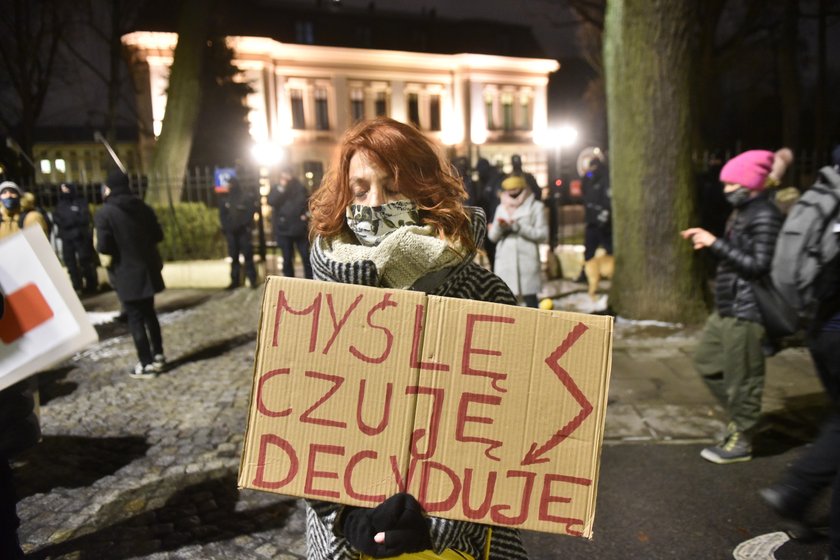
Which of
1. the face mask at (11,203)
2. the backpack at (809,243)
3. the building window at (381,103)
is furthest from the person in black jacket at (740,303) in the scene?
the building window at (381,103)

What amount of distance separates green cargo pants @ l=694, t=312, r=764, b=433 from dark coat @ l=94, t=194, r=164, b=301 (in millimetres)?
5097

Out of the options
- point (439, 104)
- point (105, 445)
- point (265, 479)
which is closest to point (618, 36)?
point (105, 445)

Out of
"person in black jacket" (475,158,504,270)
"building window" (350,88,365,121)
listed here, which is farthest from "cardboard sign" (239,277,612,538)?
"building window" (350,88,365,121)

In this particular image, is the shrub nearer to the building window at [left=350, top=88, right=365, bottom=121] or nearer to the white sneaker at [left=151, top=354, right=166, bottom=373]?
the white sneaker at [left=151, top=354, right=166, bottom=373]

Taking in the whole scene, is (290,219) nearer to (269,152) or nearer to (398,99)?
(269,152)

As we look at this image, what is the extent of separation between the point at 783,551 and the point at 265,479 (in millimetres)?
2835

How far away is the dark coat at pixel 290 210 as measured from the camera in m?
9.97

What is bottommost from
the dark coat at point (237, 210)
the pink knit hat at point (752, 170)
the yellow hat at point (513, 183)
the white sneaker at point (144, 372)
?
the white sneaker at point (144, 372)

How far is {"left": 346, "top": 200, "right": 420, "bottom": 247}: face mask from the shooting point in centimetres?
171

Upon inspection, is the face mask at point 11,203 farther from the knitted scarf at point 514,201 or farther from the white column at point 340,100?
the white column at point 340,100

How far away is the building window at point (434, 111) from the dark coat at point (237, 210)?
107 feet

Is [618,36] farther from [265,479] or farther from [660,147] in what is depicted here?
[265,479]

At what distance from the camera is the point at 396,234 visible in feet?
5.24

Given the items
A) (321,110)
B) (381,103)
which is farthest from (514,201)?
(381,103)
